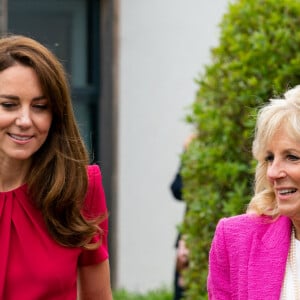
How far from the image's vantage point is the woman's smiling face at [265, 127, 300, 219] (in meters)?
4.48

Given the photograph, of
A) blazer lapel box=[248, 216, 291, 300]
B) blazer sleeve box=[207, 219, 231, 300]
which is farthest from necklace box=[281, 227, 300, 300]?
blazer sleeve box=[207, 219, 231, 300]

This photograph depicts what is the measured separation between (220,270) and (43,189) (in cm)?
70

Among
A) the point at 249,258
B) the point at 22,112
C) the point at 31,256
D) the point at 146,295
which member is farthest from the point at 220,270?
the point at 146,295

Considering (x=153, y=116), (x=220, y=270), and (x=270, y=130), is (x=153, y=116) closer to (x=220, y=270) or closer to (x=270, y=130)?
(x=220, y=270)

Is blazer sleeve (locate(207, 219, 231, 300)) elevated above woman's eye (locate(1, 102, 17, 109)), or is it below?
below

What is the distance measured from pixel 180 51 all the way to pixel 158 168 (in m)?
1.00

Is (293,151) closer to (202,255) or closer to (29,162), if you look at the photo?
(29,162)

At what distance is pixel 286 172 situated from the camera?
14.7ft

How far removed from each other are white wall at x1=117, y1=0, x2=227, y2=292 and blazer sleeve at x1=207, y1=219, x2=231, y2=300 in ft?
21.1

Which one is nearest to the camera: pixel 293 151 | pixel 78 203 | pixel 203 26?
pixel 293 151

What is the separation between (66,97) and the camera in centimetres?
477

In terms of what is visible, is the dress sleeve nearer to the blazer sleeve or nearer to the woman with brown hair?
the woman with brown hair

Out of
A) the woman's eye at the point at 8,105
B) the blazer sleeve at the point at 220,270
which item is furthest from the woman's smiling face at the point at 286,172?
the woman's eye at the point at 8,105

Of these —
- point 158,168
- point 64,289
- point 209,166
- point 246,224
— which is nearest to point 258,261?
point 246,224
